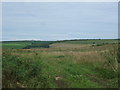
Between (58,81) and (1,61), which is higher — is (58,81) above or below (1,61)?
below

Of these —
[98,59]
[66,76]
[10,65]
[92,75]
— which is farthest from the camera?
[98,59]

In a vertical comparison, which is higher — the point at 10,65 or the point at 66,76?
the point at 10,65

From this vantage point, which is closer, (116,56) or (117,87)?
(117,87)

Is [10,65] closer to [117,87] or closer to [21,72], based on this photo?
[21,72]

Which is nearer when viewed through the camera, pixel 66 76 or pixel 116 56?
pixel 66 76

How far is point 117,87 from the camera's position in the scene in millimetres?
8609

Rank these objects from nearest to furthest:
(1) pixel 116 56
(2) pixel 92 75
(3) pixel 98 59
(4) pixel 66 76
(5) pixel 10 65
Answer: (5) pixel 10 65, (4) pixel 66 76, (2) pixel 92 75, (1) pixel 116 56, (3) pixel 98 59

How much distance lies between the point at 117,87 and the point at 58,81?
2.29 meters

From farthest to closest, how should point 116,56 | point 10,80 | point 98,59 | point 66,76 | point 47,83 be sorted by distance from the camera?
point 98,59 < point 116,56 < point 66,76 < point 47,83 < point 10,80

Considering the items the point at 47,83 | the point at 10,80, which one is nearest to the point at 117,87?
the point at 47,83

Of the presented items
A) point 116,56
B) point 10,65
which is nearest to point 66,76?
point 10,65

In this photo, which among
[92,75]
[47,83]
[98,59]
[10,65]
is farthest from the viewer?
[98,59]

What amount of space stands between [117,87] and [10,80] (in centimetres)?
410

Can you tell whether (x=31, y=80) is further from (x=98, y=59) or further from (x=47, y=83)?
(x=98, y=59)
